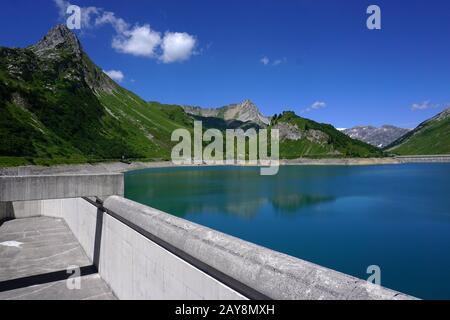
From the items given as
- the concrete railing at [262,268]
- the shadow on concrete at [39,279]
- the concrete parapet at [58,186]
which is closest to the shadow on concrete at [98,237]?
the shadow on concrete at [39,279]

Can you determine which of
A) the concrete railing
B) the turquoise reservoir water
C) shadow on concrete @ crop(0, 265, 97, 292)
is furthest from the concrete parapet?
the turquoise reservoir water

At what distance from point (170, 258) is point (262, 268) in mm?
3953

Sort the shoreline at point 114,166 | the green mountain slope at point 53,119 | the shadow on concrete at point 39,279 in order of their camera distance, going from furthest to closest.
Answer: the green mountain slope at point 53,119 → the shoreline at point 114,166 → the shadow on concrete at point 39,279

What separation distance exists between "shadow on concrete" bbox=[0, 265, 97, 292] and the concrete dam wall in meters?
0.83

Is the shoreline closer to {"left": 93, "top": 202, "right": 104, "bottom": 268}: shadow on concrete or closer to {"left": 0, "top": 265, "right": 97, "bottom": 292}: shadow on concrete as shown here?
{"left": 93, "top": 202, "right": 104, "bottom": 268}: shadow on concrete

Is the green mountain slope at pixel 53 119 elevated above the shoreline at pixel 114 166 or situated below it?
above

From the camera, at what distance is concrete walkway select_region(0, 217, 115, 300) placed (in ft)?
53.1

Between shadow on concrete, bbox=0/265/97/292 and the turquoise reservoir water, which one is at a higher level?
shadow on concrete, bbox=0/265/97/292

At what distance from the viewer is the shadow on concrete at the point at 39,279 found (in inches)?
667

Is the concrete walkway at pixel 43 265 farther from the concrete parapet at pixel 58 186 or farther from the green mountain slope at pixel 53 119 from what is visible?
the green mountain slope at pixel 53 119

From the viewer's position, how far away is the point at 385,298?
529 centimetres
